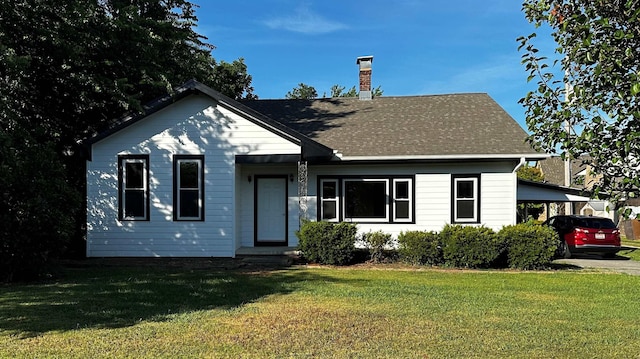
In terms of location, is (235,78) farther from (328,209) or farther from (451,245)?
(451,245)

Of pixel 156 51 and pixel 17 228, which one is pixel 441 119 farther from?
pixel 17 228

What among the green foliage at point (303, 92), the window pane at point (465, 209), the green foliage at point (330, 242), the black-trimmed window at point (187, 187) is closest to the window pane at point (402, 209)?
the window pane at point (465, 209)

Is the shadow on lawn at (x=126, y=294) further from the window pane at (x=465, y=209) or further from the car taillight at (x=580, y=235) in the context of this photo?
the car taillight at (x=580, y=235)

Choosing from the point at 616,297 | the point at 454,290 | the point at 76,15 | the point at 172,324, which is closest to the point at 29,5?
the point at 76,15

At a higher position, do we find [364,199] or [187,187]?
[187,187]

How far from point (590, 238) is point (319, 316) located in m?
12.5

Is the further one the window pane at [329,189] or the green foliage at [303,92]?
the green foliage at [303,92]

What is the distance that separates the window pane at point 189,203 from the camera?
13102 millimetres

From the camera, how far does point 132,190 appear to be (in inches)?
517

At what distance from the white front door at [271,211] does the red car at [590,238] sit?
933 centimetres

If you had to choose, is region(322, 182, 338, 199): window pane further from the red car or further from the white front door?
the red car

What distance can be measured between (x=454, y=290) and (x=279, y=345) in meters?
4.68

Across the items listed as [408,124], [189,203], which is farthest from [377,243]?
[189,203]

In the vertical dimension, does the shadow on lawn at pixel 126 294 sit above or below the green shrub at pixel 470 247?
below
